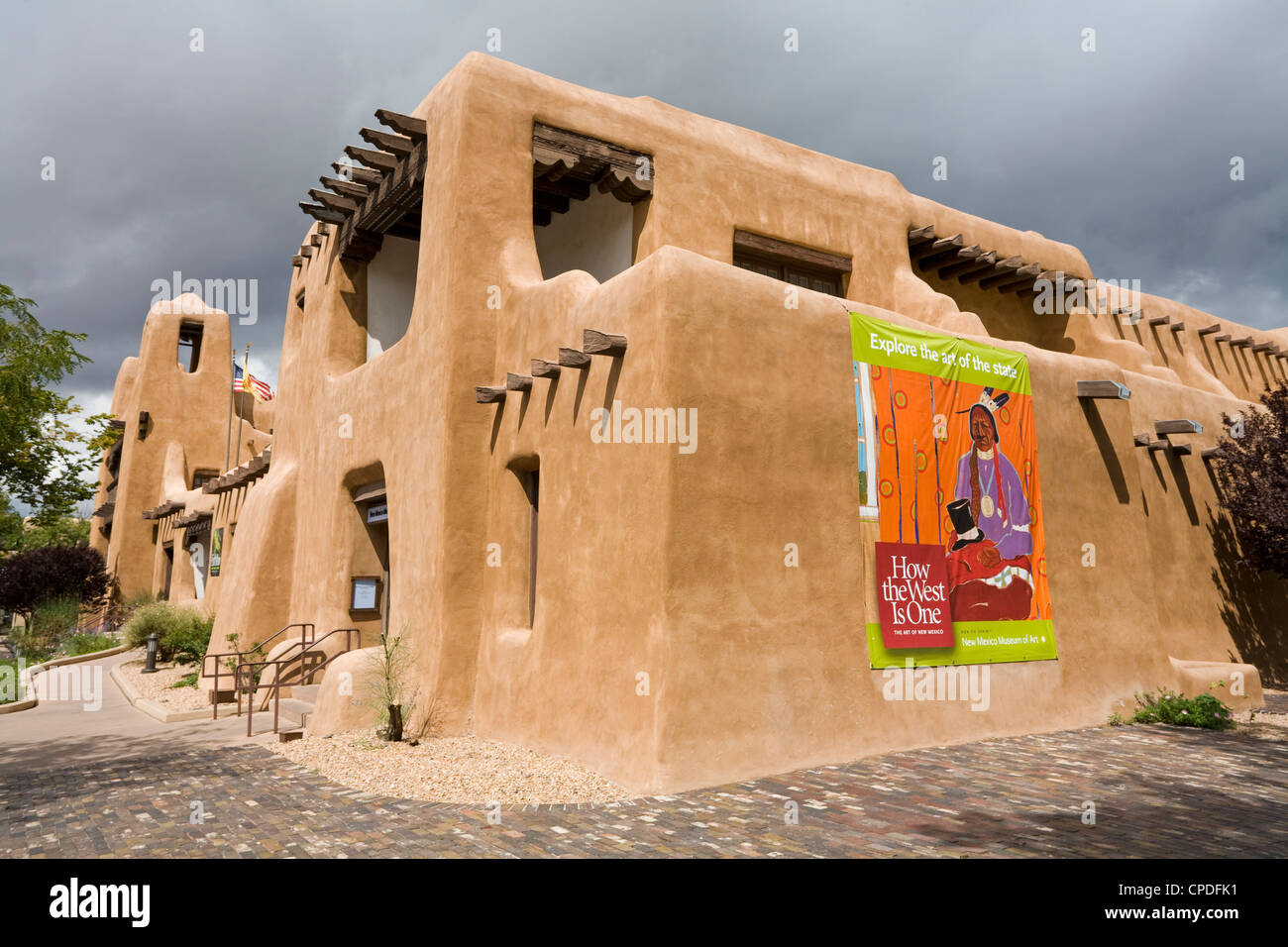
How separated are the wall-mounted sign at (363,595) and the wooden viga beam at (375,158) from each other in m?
6.37

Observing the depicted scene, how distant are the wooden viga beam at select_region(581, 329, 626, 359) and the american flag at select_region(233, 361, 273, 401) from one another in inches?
884

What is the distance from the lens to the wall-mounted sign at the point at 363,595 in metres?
13.5

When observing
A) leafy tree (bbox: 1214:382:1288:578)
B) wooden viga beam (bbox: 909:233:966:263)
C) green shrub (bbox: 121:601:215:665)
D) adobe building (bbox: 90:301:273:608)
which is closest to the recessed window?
wooden viga beam (bbox: 909:233:966:263)

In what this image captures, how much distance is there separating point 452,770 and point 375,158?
29.6 feet

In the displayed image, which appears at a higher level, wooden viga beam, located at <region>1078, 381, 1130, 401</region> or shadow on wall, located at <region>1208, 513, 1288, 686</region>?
wooden viga beam, located at <region>1078, 381, 1130, 401</region>

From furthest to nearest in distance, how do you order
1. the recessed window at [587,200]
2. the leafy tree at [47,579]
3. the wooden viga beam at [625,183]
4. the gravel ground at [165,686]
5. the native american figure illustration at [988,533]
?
the leafy tree at [47,579], the gravel ground at [165,686], the wooden viga beam at [625,183], the recessed window at [587,200], the native american figure illustration at [988,533]

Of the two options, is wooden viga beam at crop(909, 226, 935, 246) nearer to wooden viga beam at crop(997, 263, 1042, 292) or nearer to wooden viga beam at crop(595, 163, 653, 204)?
wooden viga beam at crop(997, 263, 1042, 292)

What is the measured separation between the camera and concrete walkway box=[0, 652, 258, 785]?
959cm

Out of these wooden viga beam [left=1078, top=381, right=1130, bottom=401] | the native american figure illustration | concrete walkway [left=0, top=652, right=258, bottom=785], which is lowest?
concrete walkway [left=0, top=652, right=258, bottom=785]

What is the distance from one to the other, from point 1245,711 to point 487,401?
35.4ft

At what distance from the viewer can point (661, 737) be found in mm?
7125

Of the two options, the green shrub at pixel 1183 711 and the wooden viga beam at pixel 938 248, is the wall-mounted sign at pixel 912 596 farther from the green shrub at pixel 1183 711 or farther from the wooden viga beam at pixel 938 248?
the wooden viga beam at pixel 938 248

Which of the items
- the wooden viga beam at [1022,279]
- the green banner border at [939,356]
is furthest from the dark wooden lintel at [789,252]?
the wooden viga beam at [1022,279]
